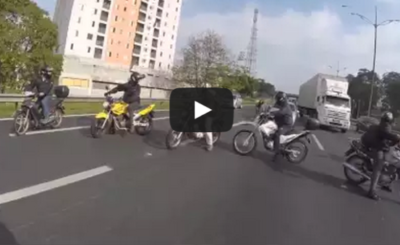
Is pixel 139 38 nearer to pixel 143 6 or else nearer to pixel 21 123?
pixel 143 6

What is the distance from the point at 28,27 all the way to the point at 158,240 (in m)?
34.3

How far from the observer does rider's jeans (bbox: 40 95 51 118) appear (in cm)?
1348

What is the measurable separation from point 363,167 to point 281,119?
3.11 metres

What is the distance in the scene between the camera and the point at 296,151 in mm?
12500

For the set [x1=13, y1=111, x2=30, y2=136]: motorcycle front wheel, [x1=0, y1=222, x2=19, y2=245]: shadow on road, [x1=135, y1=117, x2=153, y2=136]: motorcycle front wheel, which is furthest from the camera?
[x1=135, y1=117, x2=153, y2=136]: motorcycle front wheel

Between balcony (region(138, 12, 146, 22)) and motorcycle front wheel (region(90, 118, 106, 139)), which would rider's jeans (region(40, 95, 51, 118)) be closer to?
motorcycle front wheel (region(90, 118, 106, 139))

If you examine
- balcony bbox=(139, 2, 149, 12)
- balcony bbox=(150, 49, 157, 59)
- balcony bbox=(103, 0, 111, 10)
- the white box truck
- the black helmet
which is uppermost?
balcony bbox=(139, 2, 149, 12)

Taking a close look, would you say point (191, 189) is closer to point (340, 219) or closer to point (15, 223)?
point (340, 219)

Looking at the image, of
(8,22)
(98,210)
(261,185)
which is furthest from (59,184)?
(8,22)

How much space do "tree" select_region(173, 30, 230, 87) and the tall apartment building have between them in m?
16.2

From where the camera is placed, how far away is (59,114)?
15.0 metres

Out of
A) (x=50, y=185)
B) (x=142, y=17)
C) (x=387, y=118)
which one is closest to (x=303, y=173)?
(x=387, y=118)

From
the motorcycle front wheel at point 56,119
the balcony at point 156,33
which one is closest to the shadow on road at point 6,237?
the motorcycle front wheel at point 56,119

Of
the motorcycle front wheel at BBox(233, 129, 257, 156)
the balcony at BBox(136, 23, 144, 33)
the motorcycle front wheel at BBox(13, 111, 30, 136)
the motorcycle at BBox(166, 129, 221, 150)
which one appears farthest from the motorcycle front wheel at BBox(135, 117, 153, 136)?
the balcony at BBox(136, 23, 144, 33)
